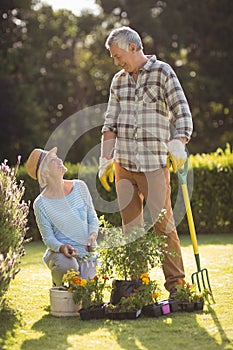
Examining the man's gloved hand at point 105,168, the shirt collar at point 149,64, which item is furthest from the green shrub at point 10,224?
the shirt collar at point 149,64

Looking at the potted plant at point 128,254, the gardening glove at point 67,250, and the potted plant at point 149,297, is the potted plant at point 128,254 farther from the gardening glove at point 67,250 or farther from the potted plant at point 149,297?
the gardening glove at point 67,250

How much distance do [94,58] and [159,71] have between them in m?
17.4

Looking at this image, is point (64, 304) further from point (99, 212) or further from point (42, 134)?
point (42, 134)

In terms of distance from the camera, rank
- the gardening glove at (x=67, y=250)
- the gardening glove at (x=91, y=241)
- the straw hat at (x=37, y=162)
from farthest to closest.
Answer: the straw hat at (x=37, y=162) < the gardening glove at (x=91, y=241) < the gardening glove at (x=67, y=250)

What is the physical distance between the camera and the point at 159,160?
4.68 meters

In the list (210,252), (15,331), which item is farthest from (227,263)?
(15,331)

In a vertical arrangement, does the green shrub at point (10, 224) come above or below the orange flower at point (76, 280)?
above

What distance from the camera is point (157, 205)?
4.68 meters

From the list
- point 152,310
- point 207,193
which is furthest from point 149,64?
point 207,193

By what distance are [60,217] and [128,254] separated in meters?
0.64

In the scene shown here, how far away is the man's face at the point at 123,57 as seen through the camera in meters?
4.57

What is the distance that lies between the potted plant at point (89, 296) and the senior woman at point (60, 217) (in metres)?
0.35

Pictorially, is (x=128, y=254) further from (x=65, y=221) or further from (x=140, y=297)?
(x=65, y=221)

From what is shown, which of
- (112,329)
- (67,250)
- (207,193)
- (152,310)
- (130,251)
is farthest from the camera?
(207,193)
